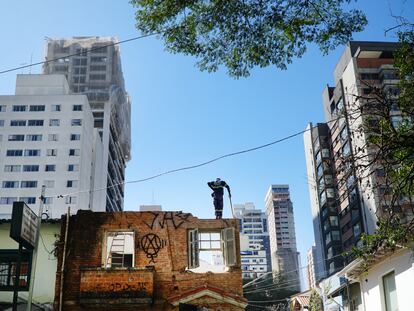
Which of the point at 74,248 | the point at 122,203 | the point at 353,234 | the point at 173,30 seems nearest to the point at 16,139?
the point at 122,203

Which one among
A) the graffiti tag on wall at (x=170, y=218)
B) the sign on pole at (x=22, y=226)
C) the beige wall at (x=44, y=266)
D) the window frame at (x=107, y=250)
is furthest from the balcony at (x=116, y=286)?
the sign on pole at (x=22, y=226)

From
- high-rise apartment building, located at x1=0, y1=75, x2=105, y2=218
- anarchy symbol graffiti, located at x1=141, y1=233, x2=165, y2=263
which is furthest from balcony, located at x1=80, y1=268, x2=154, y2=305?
high-rise apartment building, located at x1=0, y1=75, x2=105, y2=218

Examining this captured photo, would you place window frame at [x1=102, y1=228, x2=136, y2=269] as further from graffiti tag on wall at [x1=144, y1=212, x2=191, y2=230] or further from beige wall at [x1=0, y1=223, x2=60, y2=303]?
beige wall at [x1=0, y1=223, x2=60, y2=303]

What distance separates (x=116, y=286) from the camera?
62.1ft

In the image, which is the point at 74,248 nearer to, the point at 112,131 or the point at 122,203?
the point at 112,131

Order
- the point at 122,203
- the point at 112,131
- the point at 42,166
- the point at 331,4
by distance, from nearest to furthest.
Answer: the point at 331,4
the point at 42,166
the point at 112,131
the point at 122,203

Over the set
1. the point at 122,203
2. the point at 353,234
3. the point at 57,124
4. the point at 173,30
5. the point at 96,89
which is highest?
the point at 96,89

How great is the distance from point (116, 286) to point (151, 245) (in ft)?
6.74

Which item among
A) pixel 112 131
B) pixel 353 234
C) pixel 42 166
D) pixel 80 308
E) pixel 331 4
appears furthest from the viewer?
pixel 112 131

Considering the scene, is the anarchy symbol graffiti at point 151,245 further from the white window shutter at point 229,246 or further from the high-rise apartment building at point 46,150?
the high-rise apartment building at point 46,150

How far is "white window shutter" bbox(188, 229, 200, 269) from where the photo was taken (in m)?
19.9

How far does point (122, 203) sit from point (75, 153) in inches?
1336

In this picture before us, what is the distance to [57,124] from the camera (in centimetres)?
9194

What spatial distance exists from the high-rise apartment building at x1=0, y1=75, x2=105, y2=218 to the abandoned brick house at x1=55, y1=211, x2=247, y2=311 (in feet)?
216
